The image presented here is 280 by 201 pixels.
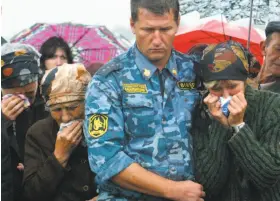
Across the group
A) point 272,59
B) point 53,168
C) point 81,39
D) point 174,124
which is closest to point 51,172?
point 53,168

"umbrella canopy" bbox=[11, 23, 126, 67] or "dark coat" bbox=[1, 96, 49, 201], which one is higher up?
"dark coat" bbox=[1, 96, 49, 201]

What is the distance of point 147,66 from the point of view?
2.81 m

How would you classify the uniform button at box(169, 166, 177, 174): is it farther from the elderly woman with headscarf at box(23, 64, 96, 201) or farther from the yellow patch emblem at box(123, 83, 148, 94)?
the elderly woman with headscarf at box(23, 64, 96, 201)

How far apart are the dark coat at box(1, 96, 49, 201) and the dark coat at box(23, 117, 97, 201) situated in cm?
12

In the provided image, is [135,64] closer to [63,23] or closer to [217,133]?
[217,133]

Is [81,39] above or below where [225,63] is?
below

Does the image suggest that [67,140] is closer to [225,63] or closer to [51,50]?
[225,63]

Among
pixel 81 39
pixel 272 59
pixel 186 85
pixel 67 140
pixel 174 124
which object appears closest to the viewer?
pixel 174 124

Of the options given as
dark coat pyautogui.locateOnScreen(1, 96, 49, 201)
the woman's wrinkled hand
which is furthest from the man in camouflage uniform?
dark coat pyautogui.locateOnScreen(1, 96, 49, 201)

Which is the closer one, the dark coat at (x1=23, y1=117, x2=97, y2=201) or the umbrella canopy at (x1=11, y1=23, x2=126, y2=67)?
the dark coat at (x1=23, y1=117, x2=97, y2=201)

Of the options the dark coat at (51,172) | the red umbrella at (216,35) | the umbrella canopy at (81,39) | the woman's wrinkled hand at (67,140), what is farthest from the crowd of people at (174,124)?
the red umbrella at (216,35)

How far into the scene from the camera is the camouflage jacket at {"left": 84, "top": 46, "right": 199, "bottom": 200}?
265 centimetres

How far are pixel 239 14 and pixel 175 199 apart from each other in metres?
3.72

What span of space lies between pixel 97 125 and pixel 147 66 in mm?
432
